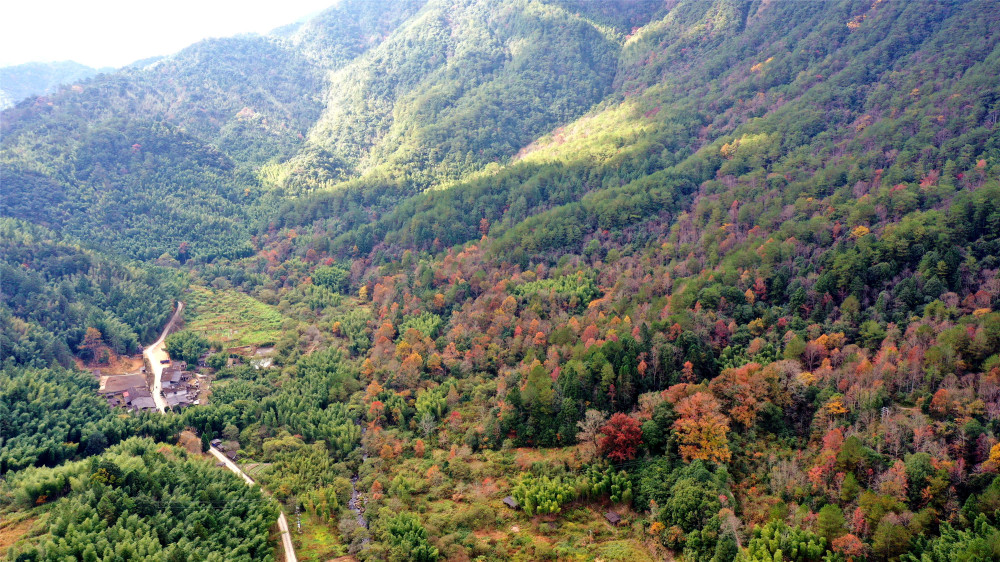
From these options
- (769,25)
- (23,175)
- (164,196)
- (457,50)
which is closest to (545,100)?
(457,50)

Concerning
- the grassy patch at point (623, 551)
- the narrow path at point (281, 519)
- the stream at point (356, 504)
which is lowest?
the grassy patch at point (623, 551)

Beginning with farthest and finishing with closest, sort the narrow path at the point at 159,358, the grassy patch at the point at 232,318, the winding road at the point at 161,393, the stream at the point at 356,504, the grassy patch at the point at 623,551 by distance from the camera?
the grassy patch at the point at 232,318 → the narrow path at the point at 159,358 → the stream at the point at 356,504 → the winding road at the point at 161,393 → the grassy patch at the point at 623,551

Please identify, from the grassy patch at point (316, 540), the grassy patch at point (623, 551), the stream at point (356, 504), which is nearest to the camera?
the grassy patch at point (623, 551)

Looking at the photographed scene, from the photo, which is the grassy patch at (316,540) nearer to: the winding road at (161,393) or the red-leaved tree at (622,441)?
the winding road at (161,393)

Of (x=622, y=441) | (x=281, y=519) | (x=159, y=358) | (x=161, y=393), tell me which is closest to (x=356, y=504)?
(x=281, y=519)

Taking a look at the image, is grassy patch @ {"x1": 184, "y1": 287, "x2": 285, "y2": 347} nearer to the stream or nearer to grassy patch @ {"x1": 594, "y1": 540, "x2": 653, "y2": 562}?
the stream

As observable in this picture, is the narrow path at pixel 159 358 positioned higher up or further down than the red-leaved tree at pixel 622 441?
higher up

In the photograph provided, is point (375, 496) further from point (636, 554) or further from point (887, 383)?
A: point (887, 383)

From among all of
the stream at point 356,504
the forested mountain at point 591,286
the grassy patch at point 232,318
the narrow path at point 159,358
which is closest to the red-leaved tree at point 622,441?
the forested mountain at point 591,286
